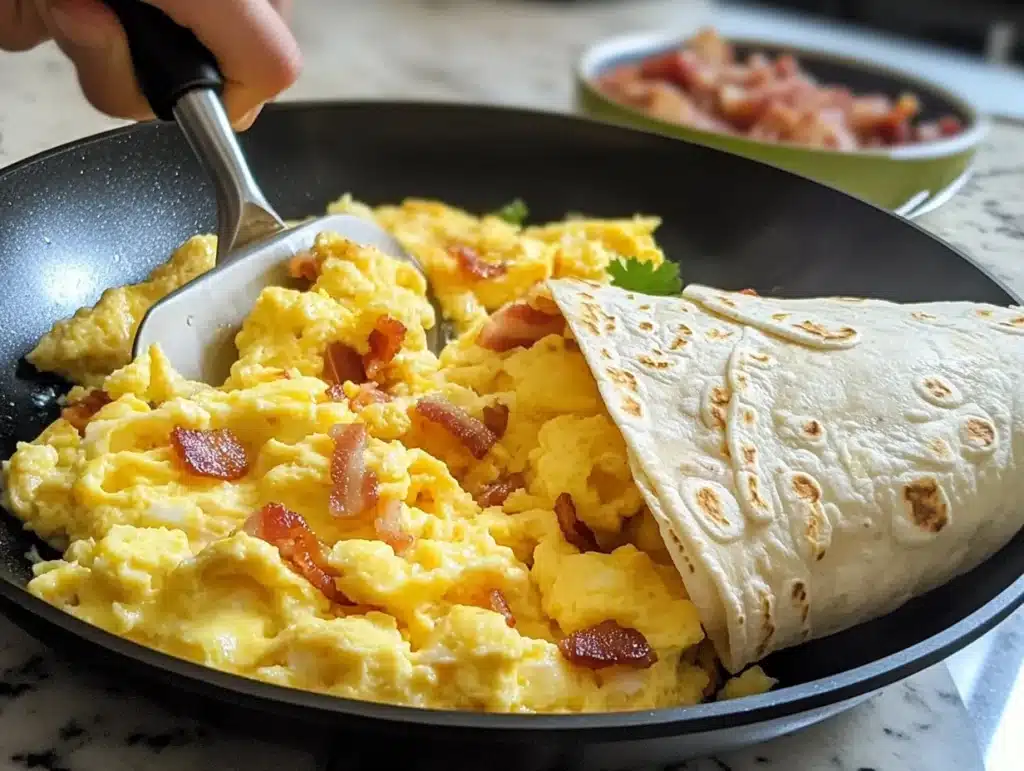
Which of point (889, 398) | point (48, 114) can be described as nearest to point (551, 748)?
point (889, 398)

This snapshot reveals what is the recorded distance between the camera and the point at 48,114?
3.22 meters

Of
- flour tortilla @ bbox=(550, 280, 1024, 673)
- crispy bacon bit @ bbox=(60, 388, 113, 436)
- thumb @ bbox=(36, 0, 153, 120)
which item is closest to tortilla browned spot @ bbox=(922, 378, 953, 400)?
flour tortilla @ bbox=(550, 280, 1024, 673)

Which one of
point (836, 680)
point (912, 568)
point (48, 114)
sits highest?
point (836, 680)

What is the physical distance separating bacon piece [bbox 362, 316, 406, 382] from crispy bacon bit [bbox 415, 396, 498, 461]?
0.51 ft

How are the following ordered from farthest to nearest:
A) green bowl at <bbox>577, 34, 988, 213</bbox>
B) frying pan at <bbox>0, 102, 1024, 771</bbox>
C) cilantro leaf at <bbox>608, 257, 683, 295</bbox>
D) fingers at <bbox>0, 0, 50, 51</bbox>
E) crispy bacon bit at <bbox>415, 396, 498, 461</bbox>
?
green bowl at <bbox>577, 34, 988, 213</bbox>, cilantro leaf at <bbox>608, 257, 683, 295</bbox>, fingers at <bbox>0, 0, 50, 51</bbox>, crispy bacon bit at <bbox>415, 396, 498, 461</bbox>, frying pan at <bbox>0, 102, 1024, 771</bbox>

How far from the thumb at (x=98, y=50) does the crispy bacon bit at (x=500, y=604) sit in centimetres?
115

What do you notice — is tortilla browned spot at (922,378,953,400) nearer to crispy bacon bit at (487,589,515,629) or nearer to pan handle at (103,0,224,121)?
crispy bacon bit at (487,589,515,629)

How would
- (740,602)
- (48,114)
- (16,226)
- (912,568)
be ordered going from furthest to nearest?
(48,114)
(16,226)
(912,568)
(740,602)

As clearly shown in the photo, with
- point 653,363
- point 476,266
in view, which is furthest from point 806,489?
point 476,266

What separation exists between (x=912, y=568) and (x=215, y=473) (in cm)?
101

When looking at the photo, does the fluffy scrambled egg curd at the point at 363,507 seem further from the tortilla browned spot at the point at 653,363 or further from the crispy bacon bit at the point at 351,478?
the tortilla browned spot at the point at 653,363

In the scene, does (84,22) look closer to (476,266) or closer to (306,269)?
(306,269)

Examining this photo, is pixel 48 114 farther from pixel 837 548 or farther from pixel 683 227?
pixel 837 548

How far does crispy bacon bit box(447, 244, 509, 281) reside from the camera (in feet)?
7.41
